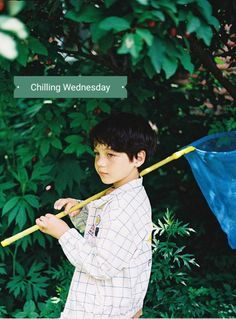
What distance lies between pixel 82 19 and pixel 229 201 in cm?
146

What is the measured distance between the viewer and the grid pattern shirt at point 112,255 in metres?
2.32

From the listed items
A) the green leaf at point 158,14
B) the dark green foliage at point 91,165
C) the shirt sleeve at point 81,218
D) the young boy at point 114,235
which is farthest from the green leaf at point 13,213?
the green leaf at point 158,14

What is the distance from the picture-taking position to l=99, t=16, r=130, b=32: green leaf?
5.71 feet

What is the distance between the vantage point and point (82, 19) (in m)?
1.92

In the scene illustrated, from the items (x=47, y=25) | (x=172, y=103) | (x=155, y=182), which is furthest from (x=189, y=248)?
(x=47, y=25)

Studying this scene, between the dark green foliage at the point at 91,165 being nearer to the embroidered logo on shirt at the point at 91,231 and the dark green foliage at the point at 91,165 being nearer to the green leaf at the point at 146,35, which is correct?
the embroidered logo on shirt at the point at 91,231

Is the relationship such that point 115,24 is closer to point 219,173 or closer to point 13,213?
point 219,173

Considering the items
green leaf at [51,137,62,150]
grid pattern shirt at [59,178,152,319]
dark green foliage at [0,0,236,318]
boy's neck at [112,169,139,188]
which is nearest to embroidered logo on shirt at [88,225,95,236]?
grid pattern shirt at [59,178,152,319]

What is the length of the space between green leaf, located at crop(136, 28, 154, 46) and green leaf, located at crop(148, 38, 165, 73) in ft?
0.17

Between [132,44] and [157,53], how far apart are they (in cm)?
11

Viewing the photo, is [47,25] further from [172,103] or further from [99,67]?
[172,103]

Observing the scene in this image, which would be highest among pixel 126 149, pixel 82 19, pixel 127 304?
pixel 82 19

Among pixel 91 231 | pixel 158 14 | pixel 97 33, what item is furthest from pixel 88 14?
pixel 91 231

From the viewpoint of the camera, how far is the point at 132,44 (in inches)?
68.0
